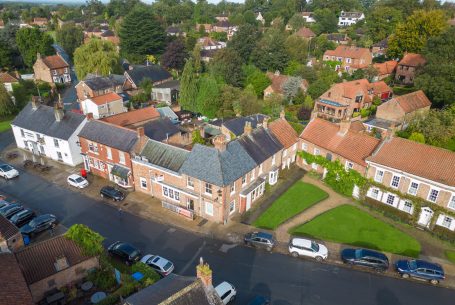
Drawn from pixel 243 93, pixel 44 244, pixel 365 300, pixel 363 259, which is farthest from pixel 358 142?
pixel 44 244

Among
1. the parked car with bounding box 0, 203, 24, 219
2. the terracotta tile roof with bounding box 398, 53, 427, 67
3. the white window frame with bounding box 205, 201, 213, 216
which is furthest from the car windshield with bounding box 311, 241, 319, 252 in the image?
the terracotta tile roof with bounding box 398, 53, 427, 67

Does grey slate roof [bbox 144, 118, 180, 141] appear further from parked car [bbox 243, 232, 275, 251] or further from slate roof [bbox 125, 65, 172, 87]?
slate roof [bbox 125, 65, 172, 87]

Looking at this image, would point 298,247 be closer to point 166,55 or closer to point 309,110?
point 309,110

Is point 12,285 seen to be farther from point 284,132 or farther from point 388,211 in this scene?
point 388,211

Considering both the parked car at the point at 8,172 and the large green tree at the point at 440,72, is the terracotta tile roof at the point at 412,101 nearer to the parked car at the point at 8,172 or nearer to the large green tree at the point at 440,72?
the large green tree at the point at 440,72

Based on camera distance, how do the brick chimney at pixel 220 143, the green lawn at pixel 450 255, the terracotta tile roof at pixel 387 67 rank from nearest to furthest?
1. the green lawn at pixel 450 255
2. the brick chimney at pixel 220 143
3. the terracotta tile roof at pixel 387 67

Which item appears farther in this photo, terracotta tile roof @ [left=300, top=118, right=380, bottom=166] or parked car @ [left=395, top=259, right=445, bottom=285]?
terracotta tile roof @ [left=300, top=118, right=380, bottom=166]

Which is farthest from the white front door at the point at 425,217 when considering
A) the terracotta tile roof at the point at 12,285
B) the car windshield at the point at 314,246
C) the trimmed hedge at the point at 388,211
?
the terracotta tile roof at the point at 12,285
